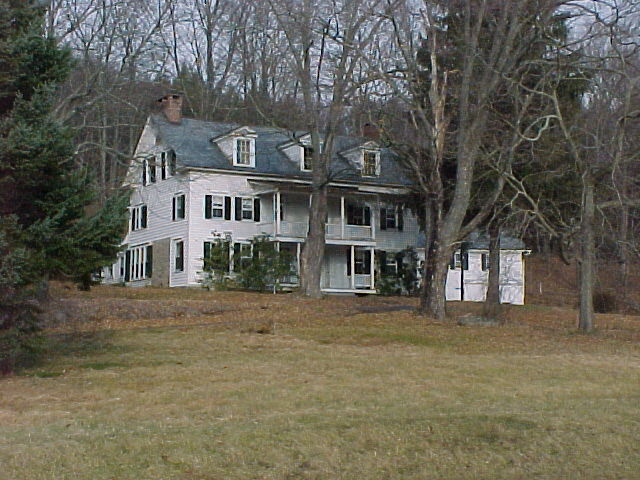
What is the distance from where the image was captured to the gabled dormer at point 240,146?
42.5m

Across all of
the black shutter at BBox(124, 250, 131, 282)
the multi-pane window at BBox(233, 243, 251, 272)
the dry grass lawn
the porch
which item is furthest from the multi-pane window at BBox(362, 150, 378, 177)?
the dry grass lawn

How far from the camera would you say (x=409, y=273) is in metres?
45.5

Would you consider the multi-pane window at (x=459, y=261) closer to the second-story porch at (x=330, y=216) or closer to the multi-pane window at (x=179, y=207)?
the second-story porch at (x=330, y=216)

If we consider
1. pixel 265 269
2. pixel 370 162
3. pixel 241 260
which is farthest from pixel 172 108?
pixel 265 269

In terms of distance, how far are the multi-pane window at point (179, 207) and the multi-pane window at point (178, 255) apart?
1.13 metres

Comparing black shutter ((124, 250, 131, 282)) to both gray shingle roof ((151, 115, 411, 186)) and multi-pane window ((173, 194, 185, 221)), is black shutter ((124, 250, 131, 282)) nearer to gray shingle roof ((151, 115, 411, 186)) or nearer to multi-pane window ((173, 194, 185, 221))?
multi-pane window ((173, 194, 185, 221))

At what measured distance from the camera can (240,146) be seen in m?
42.9

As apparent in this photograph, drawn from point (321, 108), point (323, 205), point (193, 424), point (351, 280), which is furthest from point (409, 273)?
point (193, 424)

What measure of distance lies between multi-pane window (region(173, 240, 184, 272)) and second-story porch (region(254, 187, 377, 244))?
368cm

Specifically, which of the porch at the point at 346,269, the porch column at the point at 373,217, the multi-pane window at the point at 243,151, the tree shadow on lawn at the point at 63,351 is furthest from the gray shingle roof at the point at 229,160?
the tree shadow on lawn at the point at 63,351

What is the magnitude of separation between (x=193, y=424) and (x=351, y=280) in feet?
105

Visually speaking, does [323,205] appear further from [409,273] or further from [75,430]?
[75,430]

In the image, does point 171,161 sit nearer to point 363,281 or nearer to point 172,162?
point 172,162

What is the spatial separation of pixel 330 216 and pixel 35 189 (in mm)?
29397
